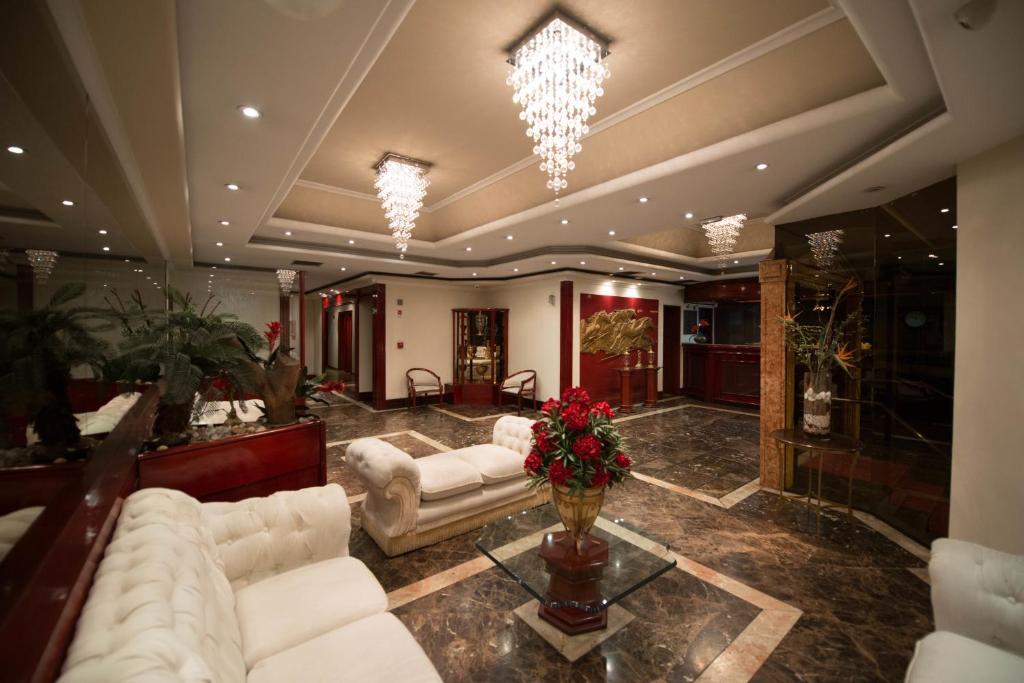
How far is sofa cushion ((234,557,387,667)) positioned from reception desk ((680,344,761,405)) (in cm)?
834

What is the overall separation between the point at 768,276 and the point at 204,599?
4717 millimetres

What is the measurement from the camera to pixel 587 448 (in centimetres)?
210

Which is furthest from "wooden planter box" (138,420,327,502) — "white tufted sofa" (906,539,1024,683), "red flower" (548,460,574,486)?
"white tufted sofa" (906,539,1024,683)

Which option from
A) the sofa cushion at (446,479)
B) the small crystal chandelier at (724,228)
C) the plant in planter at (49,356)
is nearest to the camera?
the plant in planter at (49,356)

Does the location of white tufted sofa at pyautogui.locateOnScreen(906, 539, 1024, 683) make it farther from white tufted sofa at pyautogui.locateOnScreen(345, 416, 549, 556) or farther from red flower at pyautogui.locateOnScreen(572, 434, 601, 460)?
white tufted sofa at pyautogui.locateOnScreen(345, 416, 549, 556)

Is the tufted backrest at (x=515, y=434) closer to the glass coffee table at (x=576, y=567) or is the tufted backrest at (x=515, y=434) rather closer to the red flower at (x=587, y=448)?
the glass coffee table at (x=576, y=567)

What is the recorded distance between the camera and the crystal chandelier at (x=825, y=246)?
3.89m

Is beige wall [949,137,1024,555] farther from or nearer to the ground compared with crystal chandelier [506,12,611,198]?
nearer to the ground

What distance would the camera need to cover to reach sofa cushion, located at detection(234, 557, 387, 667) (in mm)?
1551

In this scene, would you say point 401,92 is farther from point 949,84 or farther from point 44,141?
point 949,84

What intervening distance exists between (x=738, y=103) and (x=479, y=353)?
23.3 ft

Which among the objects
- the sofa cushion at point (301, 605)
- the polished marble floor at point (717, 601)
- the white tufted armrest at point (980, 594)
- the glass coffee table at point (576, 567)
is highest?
the white tufted armrest at point (980, 594)

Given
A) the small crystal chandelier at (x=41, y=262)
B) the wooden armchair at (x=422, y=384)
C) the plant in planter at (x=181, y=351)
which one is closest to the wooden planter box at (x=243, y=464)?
the plant in planter at (x=181, y=351)

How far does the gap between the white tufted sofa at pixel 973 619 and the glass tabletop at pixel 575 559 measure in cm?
97
